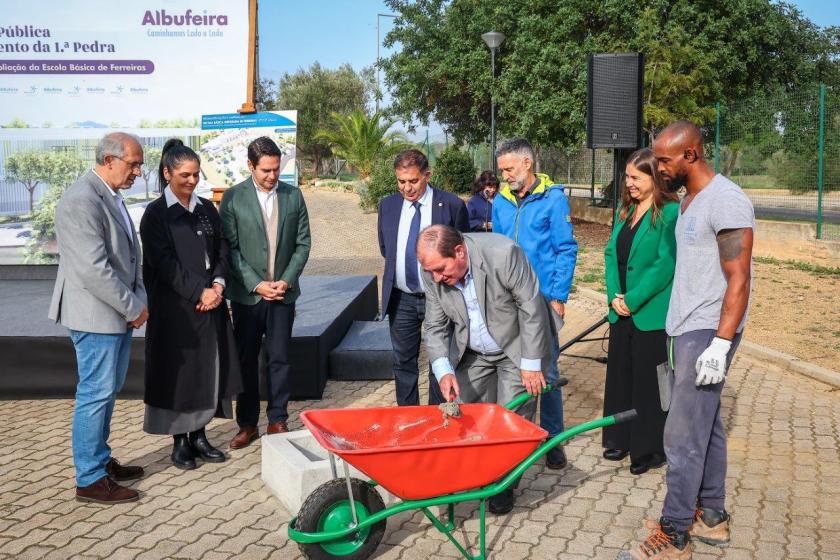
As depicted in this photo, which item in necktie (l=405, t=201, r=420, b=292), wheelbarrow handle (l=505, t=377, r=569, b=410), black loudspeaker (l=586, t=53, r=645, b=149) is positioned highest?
black loudspeaker (l=586, t=53, r=645, b=149)

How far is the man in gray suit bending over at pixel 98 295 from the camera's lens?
13.3 feet

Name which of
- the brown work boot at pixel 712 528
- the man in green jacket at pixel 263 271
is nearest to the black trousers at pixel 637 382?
the brown work boot at pixel 712 528

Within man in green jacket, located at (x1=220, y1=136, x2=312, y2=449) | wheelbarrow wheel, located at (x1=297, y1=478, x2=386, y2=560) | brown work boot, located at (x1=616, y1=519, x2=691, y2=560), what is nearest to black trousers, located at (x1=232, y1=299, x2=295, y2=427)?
man in green jacket, located at (x1=220, y1=136, x2=312, y2=449)

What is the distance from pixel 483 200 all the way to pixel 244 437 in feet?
16.4

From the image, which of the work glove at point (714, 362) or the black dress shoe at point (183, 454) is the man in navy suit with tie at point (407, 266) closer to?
the black dress shoe at point (183, 454)

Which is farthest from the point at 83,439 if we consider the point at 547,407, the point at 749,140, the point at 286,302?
the point at 749,140

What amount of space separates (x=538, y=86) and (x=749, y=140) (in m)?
5.47

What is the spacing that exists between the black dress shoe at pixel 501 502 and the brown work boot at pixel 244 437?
5.87ft

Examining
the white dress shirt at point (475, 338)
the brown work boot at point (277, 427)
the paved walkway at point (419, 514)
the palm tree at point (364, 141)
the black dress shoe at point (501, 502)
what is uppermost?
the palm tree at point (364, 141)

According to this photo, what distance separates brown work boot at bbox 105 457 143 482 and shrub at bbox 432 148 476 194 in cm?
2395

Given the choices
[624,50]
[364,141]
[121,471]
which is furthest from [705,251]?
[364,141]

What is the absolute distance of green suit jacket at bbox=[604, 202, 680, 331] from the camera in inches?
176

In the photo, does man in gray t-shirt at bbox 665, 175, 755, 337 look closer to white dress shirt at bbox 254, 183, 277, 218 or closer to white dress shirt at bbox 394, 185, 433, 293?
white dress shirt at bbox 394, 185, 433, 293

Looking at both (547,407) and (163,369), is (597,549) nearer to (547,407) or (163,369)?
(547,407)
